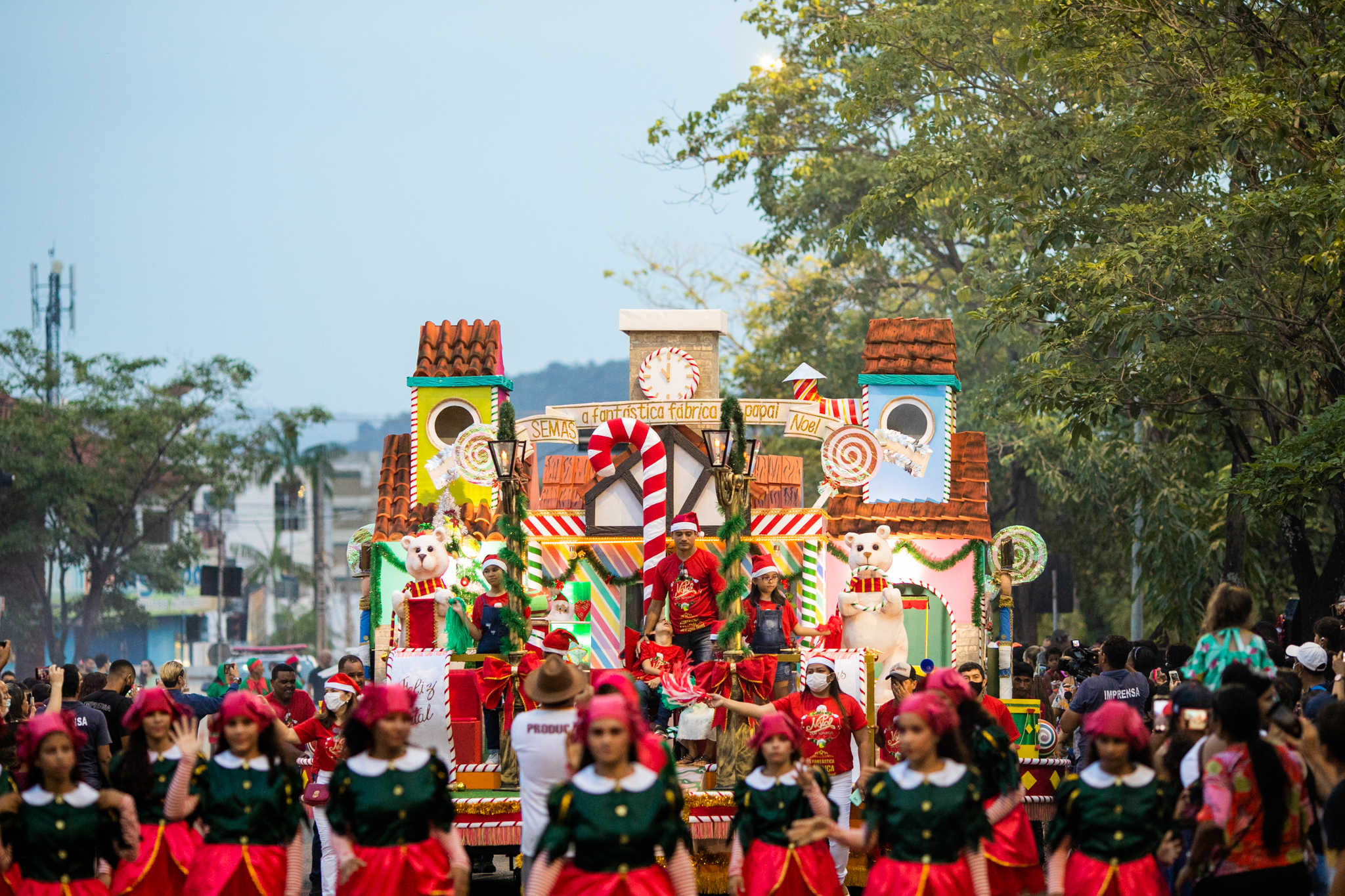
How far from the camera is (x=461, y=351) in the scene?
19.5m

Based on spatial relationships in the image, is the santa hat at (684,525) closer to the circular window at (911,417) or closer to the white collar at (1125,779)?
the white collar at (1125,779)

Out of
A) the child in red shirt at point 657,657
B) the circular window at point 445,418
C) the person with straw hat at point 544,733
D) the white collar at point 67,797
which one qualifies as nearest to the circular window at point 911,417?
the circular window at point 445,418

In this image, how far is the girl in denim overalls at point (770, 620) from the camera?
12.2 m

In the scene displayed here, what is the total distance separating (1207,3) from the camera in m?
16.0

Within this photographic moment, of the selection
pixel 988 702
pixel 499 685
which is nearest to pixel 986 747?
pixel 988 702

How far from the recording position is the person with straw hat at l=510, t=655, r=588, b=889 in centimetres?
Result: 814

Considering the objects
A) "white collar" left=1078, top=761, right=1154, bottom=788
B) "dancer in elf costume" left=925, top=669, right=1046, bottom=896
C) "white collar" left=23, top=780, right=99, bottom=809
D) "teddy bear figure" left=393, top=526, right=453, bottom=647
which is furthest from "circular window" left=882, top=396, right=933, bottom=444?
"white collar" left=23, top=780, right=99, bottom=809

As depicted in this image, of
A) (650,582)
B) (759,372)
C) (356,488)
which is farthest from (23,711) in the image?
(356,488)

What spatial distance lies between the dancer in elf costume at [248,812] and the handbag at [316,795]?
4303mm

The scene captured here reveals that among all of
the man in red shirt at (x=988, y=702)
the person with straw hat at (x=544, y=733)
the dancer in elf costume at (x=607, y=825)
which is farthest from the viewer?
the man in red shirt at (x=988, y=702)

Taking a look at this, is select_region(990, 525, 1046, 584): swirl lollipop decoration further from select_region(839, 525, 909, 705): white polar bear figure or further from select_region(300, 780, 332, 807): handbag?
select_region(300, 780, 332, 807): handbag

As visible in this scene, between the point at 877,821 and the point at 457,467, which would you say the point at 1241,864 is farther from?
the point at 457,467

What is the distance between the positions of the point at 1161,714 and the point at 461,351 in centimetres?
1193

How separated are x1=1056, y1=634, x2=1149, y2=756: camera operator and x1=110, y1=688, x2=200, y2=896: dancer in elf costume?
604cm
